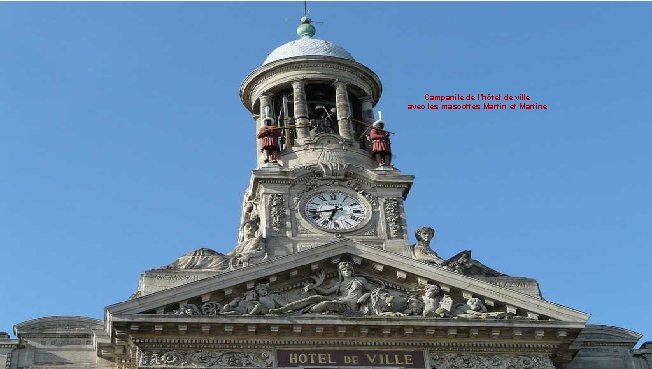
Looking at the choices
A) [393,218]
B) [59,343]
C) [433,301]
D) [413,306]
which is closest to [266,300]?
[413,306]

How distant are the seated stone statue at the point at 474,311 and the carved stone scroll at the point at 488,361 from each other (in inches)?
42.7

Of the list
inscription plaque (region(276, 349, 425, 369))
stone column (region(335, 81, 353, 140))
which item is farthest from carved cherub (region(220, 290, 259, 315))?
stone column (region(335, 81, 353, 140))

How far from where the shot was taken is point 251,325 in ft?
122

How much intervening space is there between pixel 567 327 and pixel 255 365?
867 centimetres

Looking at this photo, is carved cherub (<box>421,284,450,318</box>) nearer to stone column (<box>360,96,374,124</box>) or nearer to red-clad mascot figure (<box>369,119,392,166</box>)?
red-clad mascot figure (<box>369,119,392,166</box>)

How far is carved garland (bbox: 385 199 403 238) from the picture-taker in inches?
1677

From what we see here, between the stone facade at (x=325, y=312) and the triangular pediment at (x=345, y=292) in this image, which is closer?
the stone facade at (x=325, y=312)

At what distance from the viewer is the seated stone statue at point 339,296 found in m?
37.9

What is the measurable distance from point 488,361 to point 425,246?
469 cm

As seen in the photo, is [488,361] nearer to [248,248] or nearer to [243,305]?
[243,305]

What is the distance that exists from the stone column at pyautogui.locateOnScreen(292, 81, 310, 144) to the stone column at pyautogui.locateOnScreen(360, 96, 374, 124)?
7.08 ft

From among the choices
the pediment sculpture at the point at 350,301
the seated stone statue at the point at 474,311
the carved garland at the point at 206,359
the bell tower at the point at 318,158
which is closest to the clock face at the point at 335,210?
the bell tower at the point at 318,158

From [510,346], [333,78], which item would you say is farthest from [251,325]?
[333,78]

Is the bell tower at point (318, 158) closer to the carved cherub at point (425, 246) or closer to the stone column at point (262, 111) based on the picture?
the stone column at point (262, 111)
